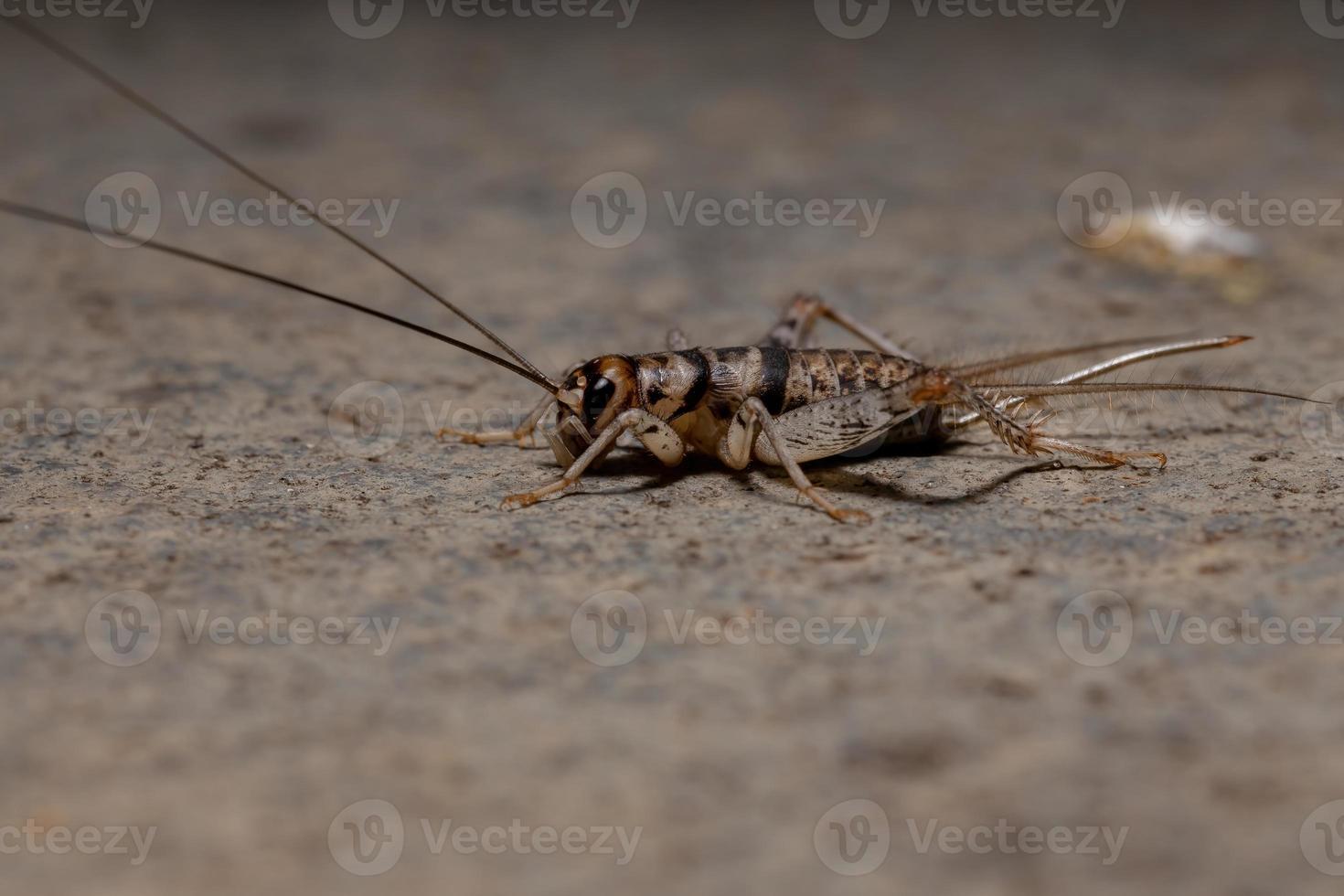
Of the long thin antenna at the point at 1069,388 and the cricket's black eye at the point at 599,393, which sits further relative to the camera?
the cricket's black eye at the point at 599,393

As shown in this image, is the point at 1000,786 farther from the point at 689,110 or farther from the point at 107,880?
the point at 689,110

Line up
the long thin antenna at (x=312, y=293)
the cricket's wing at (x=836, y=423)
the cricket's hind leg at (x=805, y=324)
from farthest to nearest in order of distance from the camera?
the cricket's hind leg at (x=805, y=324)
the cricket's wing at (x=836, y=423)
the long thin antenna at (x=312, y=293)

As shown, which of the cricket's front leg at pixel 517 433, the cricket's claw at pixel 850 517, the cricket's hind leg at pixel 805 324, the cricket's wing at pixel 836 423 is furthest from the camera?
the cricket's hind leg at pixel 805 324

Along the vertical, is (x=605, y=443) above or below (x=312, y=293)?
below

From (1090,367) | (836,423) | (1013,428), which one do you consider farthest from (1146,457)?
(836,423)

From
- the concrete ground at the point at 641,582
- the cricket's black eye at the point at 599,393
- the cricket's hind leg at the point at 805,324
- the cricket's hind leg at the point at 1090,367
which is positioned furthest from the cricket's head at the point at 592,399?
the cricket's hind leg at the point at 1090,367

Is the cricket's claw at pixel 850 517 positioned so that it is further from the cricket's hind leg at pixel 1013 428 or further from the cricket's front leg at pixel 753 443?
the cricket's hind leg at pixel 1013 428

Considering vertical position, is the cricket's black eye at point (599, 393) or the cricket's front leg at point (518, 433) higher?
the cricket's black eye at point (599, 393)

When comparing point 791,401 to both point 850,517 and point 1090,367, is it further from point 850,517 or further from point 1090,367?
point 1090,367
